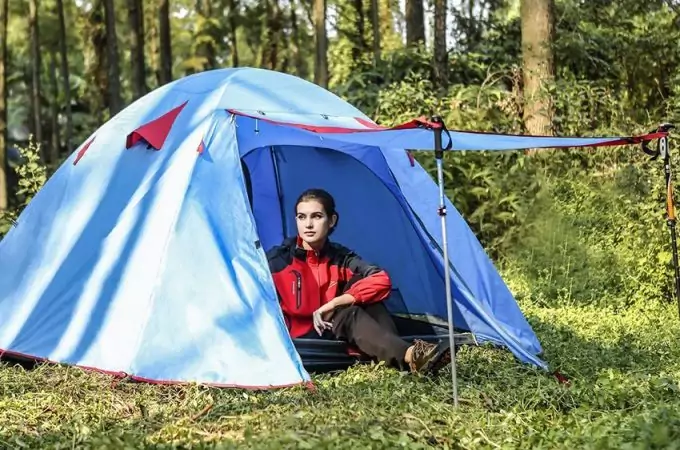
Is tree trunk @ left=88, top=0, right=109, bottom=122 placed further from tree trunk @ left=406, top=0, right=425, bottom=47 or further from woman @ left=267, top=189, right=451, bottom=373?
woman @ left=267, top=189, right=451, bottom=373

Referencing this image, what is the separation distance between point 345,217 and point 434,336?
1.34 metres

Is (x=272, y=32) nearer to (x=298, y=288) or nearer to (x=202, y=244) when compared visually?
(x=298, y=288)

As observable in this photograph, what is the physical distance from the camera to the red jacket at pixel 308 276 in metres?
5.96

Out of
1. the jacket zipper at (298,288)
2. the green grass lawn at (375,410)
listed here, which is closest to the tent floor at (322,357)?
the green grass lawn at (375,410)

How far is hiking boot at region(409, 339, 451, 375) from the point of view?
16.9 ft

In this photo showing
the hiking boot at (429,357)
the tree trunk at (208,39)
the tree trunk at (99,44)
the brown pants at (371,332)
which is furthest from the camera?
the tree trunk at (99,44)

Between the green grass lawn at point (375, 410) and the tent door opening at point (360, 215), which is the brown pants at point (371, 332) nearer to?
the green grass lawn at point (375, 410)

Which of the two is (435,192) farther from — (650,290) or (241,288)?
(650,290)

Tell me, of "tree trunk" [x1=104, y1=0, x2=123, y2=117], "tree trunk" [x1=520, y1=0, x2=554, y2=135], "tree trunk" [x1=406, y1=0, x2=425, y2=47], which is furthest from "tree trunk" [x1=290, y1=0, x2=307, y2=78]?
"tree trunk" [x1=520, y1=0, x2=554, y2=135]

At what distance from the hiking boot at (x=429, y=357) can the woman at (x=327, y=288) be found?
0.26 m

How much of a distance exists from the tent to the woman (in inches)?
13.8

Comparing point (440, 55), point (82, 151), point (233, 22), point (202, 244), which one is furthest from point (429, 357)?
point (233, 22)

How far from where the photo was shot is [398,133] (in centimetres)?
484

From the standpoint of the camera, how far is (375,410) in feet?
14.3
